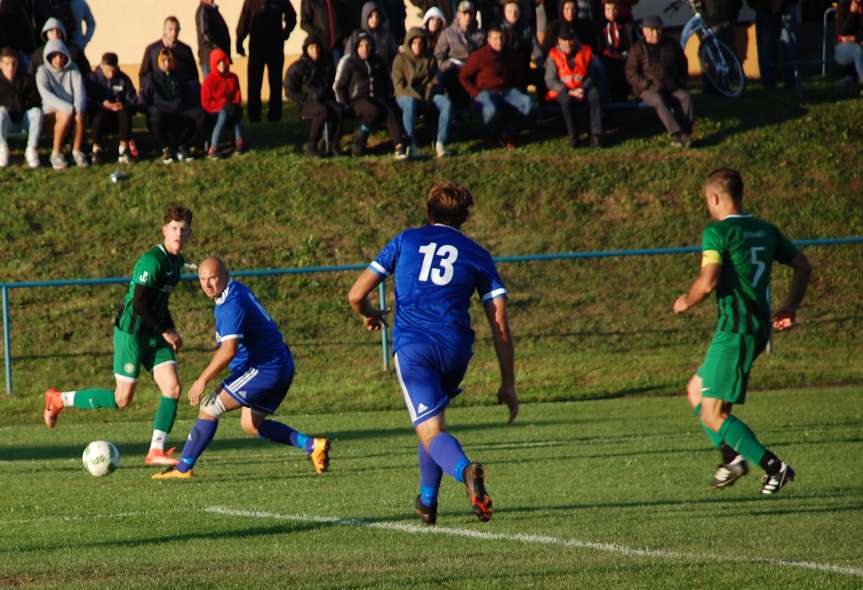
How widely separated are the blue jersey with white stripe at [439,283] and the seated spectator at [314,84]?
13.7m

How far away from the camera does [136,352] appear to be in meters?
Result: 12.4

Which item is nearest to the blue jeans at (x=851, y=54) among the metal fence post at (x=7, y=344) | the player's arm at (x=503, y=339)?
the metal fence post at (x=7, y=344)

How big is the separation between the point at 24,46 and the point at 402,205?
6.48 metres

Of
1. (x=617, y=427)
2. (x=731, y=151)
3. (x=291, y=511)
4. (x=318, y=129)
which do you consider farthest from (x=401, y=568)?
(x=731, y=151)

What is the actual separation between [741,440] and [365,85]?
13.5m

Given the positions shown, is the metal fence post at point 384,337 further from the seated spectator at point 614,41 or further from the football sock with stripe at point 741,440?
the football sock with stripe at point 741,440

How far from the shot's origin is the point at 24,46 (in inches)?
880

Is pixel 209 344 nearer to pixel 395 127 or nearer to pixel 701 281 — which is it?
pixel 395 127

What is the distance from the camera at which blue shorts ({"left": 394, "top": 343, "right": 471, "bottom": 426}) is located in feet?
25.9

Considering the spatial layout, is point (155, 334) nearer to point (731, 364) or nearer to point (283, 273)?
point (731, 364)

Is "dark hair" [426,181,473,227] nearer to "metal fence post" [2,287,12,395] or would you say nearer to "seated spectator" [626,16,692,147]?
"metal fence post" [2,287,12,395]

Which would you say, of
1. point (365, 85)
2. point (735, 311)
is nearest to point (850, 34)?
point (365, 85)

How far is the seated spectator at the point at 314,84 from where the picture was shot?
2130cm

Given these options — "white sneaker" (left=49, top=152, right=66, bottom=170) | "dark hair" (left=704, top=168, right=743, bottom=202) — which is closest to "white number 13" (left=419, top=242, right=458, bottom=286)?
"dark hair" (left=704, top=168, right=743, bottom=202)
